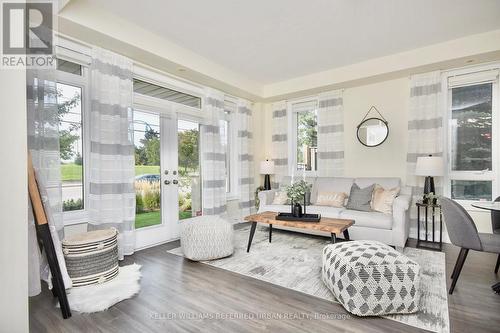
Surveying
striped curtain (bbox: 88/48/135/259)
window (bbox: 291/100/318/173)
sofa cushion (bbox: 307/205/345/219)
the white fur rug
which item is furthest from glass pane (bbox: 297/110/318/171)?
the white fur rug

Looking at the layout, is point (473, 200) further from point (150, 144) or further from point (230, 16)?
point (150, 144)

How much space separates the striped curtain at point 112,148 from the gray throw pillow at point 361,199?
307 cm

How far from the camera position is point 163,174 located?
379 centimetres

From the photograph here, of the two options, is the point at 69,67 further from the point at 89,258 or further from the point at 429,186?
the point at 429,186

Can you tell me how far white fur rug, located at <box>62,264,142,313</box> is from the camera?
6.52 feet

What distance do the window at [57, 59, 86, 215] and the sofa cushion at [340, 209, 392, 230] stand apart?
3.41 metres

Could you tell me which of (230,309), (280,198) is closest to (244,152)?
(280,198)

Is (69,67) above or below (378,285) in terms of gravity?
above

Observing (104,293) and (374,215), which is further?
(374,215)

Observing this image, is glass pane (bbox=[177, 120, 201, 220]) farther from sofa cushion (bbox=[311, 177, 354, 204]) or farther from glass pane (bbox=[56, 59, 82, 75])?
sofa cushion (bbox=[311, 177, 354, 204])

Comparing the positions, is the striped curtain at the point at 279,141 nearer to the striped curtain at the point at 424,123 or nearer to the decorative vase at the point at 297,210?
the decorative vase at the point at 297,210

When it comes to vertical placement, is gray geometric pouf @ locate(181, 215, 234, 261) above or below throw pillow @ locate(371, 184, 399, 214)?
below

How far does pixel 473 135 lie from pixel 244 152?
143 inches

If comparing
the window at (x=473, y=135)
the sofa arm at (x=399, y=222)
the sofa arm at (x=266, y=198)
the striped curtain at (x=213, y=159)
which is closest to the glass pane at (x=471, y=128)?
the window at (x=473, y=135)
